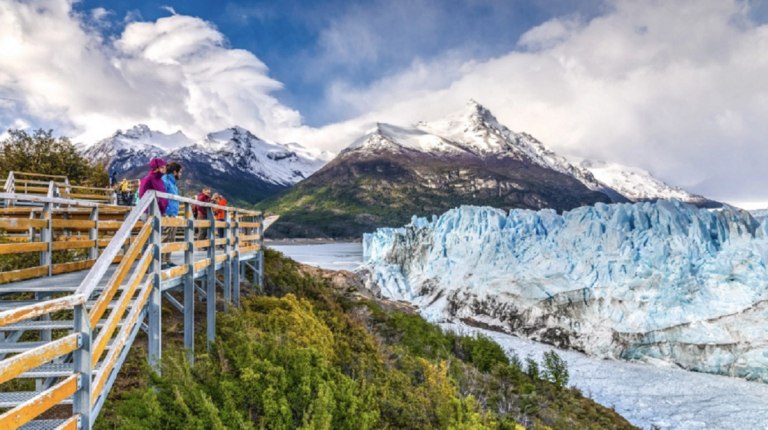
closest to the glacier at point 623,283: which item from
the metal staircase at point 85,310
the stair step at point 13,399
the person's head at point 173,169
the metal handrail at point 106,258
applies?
the metal staircase at point 85,310

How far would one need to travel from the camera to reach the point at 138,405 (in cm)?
330

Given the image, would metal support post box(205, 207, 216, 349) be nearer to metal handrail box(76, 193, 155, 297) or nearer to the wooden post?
the wooden post

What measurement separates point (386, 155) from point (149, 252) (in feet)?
541

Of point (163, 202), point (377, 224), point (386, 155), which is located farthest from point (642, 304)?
point (386, 155)

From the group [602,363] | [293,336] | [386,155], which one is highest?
[386,155]

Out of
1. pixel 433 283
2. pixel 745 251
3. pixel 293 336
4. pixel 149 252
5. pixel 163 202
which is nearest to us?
pixel 149 252

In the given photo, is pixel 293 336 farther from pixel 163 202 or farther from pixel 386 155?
pixel 386 155

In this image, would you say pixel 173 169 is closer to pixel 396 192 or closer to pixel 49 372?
pixel 49 372

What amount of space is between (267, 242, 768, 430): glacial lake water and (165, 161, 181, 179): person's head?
14.0 meters

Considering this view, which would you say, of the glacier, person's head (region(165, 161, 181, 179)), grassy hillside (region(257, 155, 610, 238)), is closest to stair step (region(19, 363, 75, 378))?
person's head (region(165, 161, 181, 179))

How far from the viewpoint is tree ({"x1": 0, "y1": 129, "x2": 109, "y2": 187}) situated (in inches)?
676

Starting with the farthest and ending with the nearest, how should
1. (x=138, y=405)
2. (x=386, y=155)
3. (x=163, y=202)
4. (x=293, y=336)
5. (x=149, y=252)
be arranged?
1. (x=386, y=155)
2. (x=293, y=336)
3. (x=163, y=202)
4. (x=149, y=252)
5. (x=138, y=405)

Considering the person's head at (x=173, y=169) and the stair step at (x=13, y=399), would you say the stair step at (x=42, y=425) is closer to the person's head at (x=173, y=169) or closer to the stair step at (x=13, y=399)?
the stair step at (x=13, y=399)

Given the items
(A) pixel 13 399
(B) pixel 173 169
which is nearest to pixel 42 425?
(A) pixel 13 399
